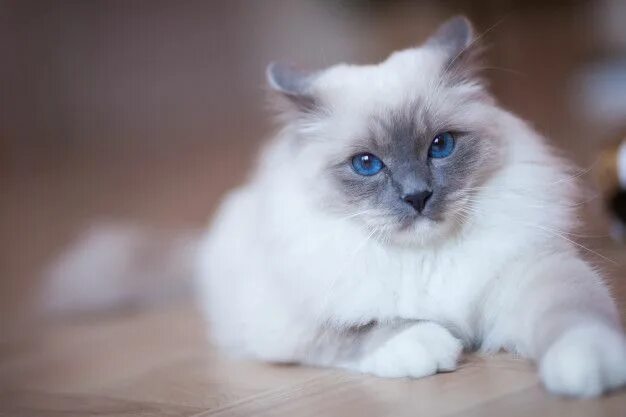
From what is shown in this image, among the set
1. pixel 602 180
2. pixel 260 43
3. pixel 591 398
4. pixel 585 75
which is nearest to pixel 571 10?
pixel 585 75

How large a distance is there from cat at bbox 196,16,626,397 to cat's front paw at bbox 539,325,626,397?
18 centimetres

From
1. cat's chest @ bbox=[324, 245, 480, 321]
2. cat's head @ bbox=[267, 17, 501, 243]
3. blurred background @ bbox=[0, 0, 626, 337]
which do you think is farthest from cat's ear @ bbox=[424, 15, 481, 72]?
blurred background @ bbox=[0, 0, 626, 337]

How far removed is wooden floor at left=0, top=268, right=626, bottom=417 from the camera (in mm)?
1074

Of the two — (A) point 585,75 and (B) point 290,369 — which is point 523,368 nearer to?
(B) point 290,369

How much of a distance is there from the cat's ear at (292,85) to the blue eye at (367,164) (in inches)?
7.0

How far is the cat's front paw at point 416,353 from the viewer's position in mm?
1239

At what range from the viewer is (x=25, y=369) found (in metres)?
1.75

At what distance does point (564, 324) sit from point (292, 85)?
0.75 meters

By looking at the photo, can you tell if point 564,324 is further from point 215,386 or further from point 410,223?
point 215,386

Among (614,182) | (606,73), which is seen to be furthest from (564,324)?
(606,73)

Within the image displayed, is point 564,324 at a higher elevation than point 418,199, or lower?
lower

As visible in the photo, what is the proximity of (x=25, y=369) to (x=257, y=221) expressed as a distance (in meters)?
0.69

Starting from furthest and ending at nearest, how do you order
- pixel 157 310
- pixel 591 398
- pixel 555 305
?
pixel 157 310 → pixel 555 305 → pixel 591 398

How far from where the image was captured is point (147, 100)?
2.92 meters
